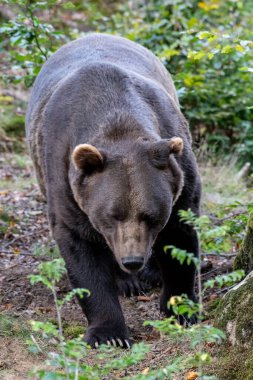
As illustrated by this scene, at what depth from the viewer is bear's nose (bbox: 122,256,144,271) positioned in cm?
516

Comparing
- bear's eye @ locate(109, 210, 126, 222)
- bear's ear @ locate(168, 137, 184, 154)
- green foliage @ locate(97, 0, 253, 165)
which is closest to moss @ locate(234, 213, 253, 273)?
bear's ear @ locate(168, 137, 184, 154)

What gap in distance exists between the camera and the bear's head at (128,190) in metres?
5.27

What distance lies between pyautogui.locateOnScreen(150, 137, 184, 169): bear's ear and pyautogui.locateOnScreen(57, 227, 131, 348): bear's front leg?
1023 millimetres

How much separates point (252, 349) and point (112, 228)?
1500 millimetres

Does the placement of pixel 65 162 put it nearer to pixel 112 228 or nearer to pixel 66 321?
pixel 112 228

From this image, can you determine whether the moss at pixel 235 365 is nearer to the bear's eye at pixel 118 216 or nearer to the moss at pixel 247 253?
the bear's eye at pixel 118 216

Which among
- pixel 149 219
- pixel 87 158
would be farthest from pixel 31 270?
pixel 149 219

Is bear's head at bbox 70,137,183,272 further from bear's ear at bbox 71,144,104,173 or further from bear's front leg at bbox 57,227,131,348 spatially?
bear's front leg at bbox 57,227,131,348

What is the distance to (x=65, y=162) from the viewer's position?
613cm

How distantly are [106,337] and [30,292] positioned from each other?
1.47m

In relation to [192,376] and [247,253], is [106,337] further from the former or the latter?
[192,376]

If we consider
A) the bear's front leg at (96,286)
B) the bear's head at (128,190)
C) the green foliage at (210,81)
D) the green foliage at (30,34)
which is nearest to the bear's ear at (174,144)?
the bear's head at (128,190)

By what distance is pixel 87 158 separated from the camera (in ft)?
18.0

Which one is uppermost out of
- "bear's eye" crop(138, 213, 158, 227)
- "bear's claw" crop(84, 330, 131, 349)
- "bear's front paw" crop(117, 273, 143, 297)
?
"bear's eye" crop(138, 213, 158, 227)
